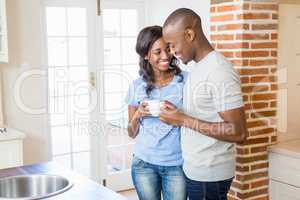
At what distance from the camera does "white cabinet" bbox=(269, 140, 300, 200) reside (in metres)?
2.96

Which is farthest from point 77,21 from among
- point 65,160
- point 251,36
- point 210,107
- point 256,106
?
point 210,107

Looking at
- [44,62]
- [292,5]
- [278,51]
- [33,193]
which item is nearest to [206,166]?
[33,193]

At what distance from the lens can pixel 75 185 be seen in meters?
1.91

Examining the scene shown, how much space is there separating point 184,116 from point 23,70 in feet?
7.87

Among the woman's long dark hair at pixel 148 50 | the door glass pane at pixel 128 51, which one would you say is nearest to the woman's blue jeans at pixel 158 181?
the woman's long dark hair at pixel 148 50

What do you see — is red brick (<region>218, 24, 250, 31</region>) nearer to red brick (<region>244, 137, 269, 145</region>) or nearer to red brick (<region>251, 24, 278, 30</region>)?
red brick (<region>251, 24, 278, 30</region>)

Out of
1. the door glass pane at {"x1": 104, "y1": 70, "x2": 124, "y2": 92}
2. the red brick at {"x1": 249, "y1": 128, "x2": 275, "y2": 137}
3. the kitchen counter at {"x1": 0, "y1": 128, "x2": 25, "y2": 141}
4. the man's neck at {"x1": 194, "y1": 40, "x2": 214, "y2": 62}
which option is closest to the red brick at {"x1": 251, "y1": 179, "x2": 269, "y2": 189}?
the red brick at {"x1": 249, "y1": 128, "x2": 275, "y2": 137}

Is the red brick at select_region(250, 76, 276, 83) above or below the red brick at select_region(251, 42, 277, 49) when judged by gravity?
below

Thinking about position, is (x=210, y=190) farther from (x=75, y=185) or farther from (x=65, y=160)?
(x=65, y=160)

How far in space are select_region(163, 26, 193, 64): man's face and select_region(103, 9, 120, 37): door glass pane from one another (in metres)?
2.56

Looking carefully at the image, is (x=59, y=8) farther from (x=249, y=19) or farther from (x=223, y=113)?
(x=223, y=113)

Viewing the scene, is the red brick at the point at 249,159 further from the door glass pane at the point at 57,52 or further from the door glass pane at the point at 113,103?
the door glass pane at the point at 57,52

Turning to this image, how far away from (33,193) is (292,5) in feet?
7.63

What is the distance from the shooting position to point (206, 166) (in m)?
1.97
